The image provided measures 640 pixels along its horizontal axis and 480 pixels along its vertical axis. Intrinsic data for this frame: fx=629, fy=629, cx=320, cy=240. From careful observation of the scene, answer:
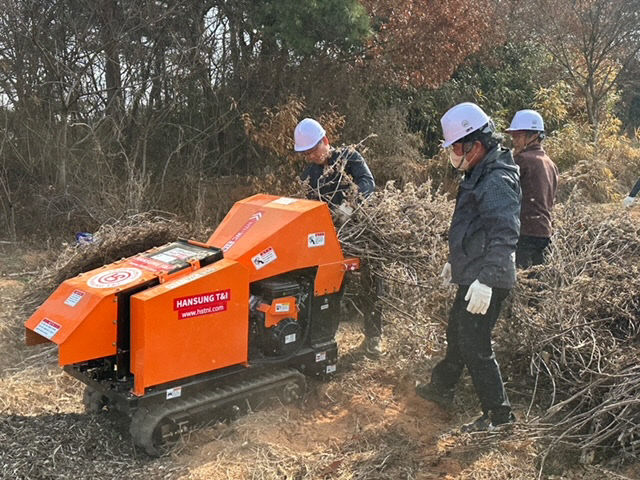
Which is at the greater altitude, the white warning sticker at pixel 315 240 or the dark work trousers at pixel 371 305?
the white warning sticker at pixel 315 240

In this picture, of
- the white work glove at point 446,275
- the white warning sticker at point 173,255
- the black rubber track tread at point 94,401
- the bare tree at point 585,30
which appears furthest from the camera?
the bare tree at point 585,30

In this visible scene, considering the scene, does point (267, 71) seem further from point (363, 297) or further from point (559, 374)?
point (559, 374)

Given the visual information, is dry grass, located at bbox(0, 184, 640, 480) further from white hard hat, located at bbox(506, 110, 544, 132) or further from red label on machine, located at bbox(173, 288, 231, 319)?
white hard hat, located at bbox(506, 110, 544, 132)

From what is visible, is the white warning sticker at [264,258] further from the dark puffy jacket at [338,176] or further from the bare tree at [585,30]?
the bare tree at [585,30]

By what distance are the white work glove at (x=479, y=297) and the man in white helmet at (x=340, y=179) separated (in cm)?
135

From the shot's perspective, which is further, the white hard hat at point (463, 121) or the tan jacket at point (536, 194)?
the tan jacket at point (536, 194)

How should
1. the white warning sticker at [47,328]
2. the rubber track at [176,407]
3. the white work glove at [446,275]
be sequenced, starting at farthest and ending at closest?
1. the white work glove at [446,275]
2. the rubber track at [176,407]
3. the white warning sticker at [47,328]

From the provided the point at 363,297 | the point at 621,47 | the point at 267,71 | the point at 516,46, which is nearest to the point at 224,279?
the point at 363,297

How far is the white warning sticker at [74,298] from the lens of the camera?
10.4ft

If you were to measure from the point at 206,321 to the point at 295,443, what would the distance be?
2.82 ft

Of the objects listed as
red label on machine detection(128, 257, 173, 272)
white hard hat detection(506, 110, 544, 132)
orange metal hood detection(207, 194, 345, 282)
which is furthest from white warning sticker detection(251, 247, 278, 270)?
white hard hat detection(506, 110, 544, 132)

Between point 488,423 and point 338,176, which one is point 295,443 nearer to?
point 488,423

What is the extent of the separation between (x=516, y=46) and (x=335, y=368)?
421 inches

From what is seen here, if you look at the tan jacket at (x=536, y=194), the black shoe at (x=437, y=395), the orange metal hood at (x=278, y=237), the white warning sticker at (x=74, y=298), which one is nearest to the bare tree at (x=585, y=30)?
the tan jacket at (x=536, y=194)
